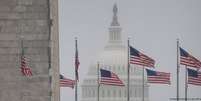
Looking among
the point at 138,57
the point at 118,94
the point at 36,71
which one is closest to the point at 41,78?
the point at 36,71

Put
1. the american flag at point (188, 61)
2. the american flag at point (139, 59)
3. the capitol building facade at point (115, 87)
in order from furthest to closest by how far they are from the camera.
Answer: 1. the capitol building facade at point (115, 87)
2. the american flag at point (139, 59)
3. the american flag at point (188, 61)

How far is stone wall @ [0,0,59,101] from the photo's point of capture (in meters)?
37.9

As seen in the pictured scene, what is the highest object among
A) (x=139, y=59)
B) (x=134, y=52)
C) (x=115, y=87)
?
(x=134, y=52)

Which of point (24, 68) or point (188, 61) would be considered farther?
point (188, 61)

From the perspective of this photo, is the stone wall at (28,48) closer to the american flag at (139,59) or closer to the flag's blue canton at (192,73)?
the american flag at (139,59)

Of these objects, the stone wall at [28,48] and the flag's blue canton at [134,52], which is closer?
A: the stone wall at [28,48]

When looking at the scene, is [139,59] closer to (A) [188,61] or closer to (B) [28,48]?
(A) [188,61]

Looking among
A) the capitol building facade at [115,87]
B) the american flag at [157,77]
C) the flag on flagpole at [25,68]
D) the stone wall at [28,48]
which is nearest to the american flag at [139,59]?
the american flag at [157,77]

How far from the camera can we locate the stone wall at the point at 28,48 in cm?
3794

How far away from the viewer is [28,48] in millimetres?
38125

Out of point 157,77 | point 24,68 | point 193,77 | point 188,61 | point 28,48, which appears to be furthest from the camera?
point 157,77

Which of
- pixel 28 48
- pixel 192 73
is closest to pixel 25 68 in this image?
pixel 28 48

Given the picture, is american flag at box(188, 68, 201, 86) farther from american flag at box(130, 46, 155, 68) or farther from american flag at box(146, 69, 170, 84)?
american flag at box(130, 46, 155, 68)

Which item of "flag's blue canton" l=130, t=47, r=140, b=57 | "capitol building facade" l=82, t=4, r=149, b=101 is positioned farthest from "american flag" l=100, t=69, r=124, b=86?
"capitol building facade" l=82, t=4, r=149, b=101
